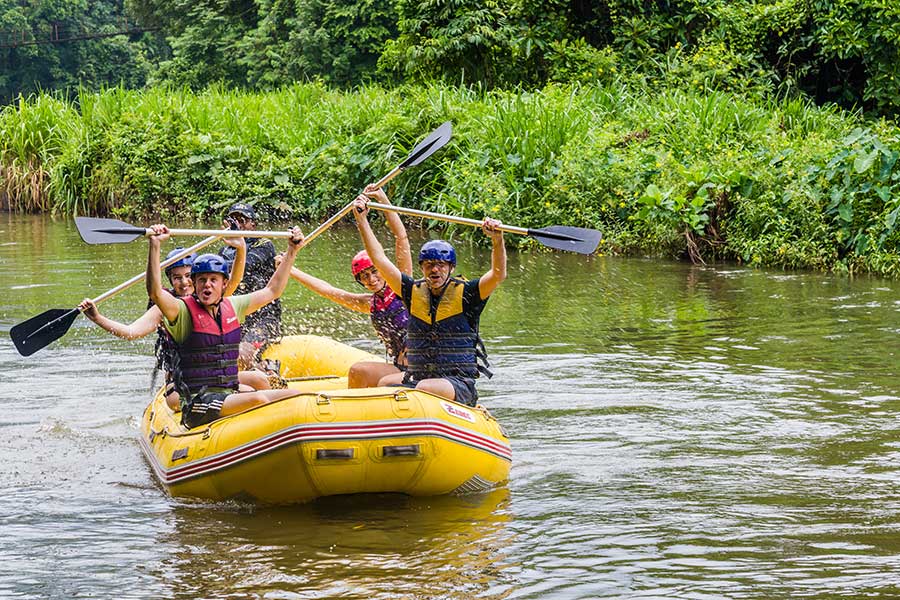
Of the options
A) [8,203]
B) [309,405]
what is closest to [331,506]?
[309,405]

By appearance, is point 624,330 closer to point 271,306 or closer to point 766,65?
point 271,306

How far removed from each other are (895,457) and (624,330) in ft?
12.9

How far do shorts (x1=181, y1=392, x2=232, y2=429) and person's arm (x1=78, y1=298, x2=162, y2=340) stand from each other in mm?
505

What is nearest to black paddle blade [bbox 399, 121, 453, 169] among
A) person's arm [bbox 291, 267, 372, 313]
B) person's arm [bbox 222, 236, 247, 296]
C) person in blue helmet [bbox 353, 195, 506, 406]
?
person's arm [bbox 291, 267, 372, 313]

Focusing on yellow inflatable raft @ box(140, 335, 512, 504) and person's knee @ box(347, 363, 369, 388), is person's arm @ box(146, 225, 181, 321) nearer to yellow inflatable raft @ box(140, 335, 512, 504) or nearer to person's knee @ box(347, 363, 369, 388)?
yellow inflatable raft @ box(140, 335, 512, 504)

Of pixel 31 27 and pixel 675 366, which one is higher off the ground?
pixel 31 27

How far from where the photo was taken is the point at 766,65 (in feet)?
63.0

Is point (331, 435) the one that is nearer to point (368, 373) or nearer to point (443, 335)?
point (443, 335)

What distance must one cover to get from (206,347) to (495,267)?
1496mm

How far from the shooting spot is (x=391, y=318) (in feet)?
25.6

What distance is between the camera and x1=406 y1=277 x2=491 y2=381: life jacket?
6.75 metres

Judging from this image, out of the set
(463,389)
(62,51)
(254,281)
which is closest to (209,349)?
(463,389)

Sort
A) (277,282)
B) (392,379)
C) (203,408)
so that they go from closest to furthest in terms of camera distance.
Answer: (203,408)
(277,282)
(392,379)

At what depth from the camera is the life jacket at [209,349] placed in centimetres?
658
